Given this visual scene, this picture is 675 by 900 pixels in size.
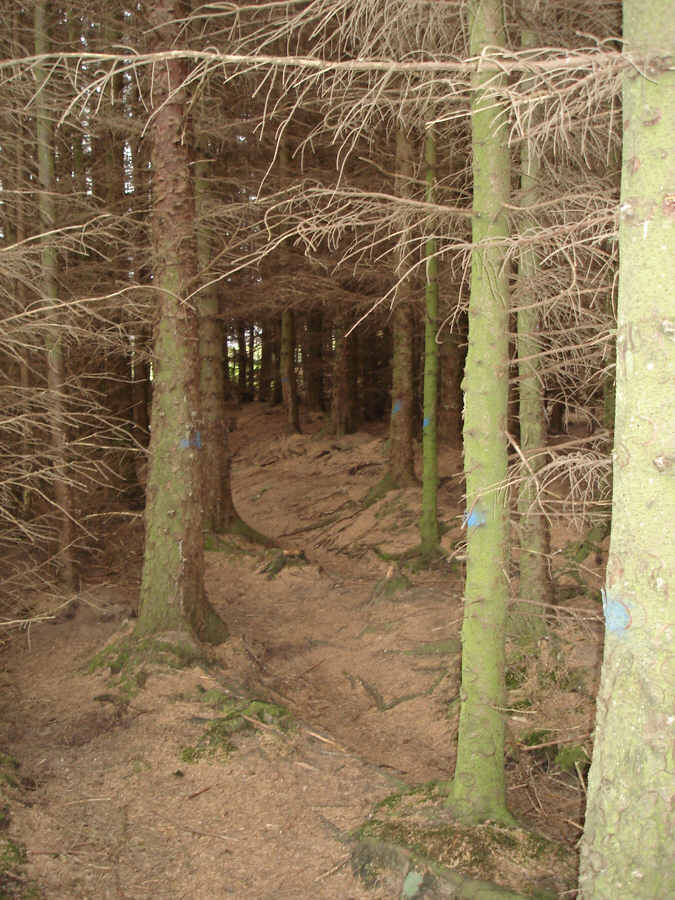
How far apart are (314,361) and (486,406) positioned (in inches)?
876

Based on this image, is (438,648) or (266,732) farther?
(438,648)

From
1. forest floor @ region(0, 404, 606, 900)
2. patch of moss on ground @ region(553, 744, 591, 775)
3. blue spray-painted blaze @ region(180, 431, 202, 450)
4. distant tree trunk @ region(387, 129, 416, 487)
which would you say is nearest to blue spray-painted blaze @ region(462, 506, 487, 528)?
forest floor @ region(0, 404, 606, 900)

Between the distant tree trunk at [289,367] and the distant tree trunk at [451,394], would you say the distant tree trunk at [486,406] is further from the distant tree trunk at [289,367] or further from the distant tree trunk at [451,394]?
the distant tree trunk at [289,367]

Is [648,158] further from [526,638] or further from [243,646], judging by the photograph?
[243,646]

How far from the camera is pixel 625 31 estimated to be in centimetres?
314

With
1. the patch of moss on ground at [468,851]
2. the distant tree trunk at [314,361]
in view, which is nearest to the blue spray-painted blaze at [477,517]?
the patch of moss on ground at [468,851]

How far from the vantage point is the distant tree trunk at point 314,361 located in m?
24.6

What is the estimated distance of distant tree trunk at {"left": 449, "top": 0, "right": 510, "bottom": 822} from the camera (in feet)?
14.3

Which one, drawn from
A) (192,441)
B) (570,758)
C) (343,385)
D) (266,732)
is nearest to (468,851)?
(570,758)

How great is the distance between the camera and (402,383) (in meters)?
14.6

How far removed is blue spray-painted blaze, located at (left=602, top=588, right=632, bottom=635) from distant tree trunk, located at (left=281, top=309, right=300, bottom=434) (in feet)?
53.7

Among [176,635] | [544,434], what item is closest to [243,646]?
[176,635]

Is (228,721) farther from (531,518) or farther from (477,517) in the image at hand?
(531,518)

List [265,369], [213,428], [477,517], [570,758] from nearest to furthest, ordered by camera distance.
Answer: [477,517], [570,758], [213,428], [265,369]
